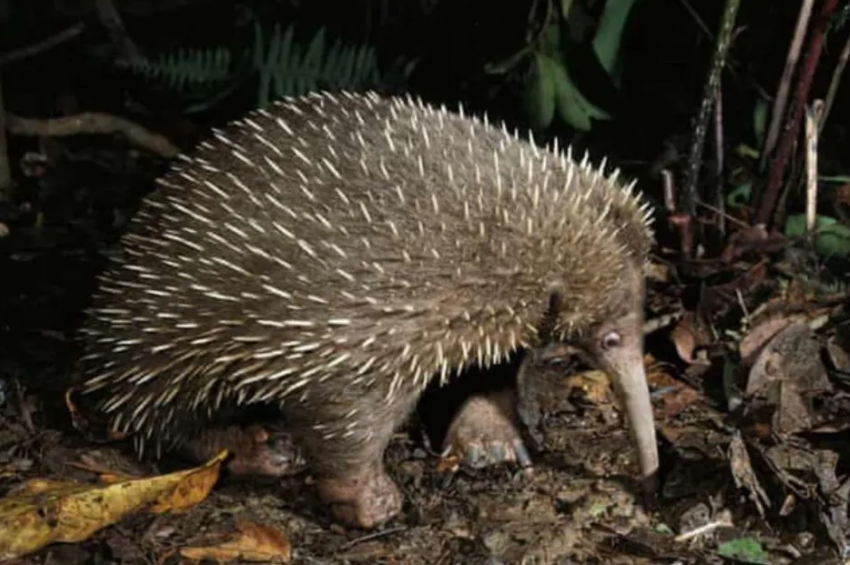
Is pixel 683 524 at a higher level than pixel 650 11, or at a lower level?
lower

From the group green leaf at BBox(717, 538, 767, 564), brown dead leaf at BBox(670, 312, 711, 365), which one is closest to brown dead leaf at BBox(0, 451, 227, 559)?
green leaf at BBox(717, 538, 767, 564)

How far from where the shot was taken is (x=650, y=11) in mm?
5738

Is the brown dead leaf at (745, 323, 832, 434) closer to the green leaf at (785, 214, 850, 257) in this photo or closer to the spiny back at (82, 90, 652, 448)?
the green leaf at (785, 214, 850, 257)

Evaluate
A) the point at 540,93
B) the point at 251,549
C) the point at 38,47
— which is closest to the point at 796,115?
the point at 540,93

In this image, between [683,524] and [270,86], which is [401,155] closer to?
[683,524]

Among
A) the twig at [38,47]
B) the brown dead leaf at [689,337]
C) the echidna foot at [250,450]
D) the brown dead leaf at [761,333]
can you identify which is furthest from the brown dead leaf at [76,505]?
the twig at [38,47]

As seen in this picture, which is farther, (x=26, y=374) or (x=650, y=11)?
(x=650, y=11)

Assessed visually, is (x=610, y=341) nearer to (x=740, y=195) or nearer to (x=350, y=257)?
(x=350, y=257)

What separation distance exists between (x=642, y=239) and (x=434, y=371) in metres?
0.69

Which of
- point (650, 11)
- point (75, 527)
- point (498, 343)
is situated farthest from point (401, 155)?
point (650, 11)

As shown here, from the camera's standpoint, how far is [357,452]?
398 cm

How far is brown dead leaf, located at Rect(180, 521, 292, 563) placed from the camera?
3.94 metres

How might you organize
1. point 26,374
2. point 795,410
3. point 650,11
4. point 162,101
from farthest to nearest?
point 162,101, point 650,11, point 26,374, point 795,410

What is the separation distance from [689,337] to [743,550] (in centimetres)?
115
